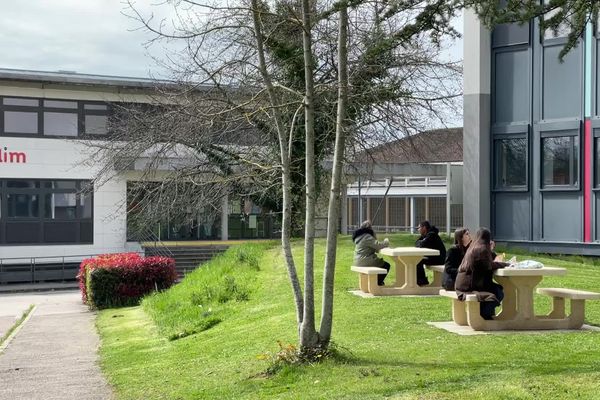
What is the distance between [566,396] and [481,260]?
3.46 m

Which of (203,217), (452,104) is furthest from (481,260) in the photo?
(452,104)

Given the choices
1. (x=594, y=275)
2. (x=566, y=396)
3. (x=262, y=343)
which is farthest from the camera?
(x=594, y=275)

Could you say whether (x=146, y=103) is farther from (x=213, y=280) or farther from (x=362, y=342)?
(x=362, y=342)

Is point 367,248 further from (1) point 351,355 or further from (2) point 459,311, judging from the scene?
(1) point 351,355

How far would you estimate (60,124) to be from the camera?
3978cm

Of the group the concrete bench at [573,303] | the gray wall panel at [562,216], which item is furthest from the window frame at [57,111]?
the concrete bench at [573,303]

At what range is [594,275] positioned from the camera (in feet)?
57.8

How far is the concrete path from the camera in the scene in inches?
407

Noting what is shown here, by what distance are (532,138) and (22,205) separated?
24827mm

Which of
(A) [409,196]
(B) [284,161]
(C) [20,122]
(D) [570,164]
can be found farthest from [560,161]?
(A) [409,196]

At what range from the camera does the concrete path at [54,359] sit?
10328 millimetres

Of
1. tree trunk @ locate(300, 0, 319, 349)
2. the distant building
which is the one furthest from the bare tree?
the distant building

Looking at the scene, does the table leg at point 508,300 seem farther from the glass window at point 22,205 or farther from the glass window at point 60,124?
the glass window at point 60,124

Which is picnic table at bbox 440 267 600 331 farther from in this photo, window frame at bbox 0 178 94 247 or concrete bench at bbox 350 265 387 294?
window frame at bbox 0 178 94 247
